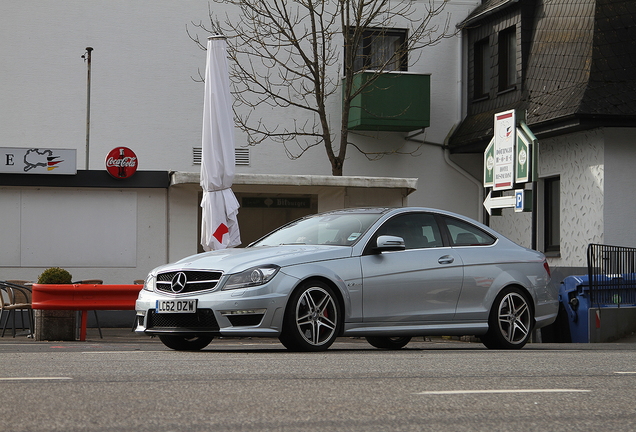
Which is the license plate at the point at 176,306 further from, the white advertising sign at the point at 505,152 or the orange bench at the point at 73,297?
the white advertising sign at the point at 505,152

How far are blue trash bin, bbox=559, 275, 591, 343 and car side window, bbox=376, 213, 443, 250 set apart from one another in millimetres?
5425

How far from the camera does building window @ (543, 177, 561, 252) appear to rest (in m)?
21.0

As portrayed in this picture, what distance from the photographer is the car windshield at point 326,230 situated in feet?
32.4

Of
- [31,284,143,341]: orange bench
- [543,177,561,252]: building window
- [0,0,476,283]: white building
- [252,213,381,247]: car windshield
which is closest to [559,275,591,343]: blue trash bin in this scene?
[0,0,476,283]: white building

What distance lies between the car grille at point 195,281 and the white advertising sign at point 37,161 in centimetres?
954

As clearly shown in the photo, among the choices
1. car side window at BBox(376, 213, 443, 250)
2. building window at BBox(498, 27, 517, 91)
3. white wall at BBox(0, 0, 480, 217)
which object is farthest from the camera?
building window at BBox(498, 27, 517, 91)

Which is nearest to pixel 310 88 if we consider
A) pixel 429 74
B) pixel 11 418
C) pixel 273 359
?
pixel 429 74

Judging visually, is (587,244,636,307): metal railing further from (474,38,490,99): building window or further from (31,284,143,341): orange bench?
(474,38,490,99): building window

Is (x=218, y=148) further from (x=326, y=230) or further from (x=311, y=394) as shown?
(x=311, y=394)

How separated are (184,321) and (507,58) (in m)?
15.4

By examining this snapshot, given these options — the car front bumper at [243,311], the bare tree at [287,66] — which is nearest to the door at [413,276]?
the car front bumper at [243,311]

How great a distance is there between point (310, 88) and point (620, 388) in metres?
17.3

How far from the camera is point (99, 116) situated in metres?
21.8

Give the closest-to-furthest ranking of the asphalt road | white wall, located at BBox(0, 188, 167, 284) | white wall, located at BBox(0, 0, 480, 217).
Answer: the asphalt road < white wall, located at BBox(0, 188, 167, 284) < white wall, located at BBox(0, 0, 480, 217)
